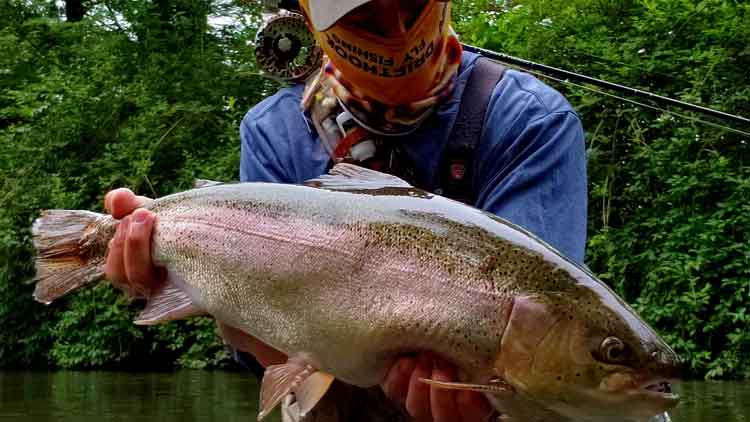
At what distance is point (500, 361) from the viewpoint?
2066 millimetres

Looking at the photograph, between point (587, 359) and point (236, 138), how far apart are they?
9.86 meters

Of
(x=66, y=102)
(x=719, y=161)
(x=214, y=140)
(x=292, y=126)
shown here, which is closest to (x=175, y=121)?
(x=214, y=140)

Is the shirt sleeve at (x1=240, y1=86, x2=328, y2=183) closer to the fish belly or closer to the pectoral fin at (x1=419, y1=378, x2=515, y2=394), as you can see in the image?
the fish belly

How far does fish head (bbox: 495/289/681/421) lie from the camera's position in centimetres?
195

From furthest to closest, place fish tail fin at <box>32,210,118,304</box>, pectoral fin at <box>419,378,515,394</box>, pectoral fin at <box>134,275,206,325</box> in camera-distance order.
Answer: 1. fish tail fin at <box>32,210,118,304</box>
2. pectoral fin at <box>134,275,206,325</box>
3. pectoral fin at <box>419,378,515,394</box>

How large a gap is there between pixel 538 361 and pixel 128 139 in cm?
1093

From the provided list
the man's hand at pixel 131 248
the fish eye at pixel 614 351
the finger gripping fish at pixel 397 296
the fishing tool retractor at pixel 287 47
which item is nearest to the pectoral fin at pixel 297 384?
the finger gripping fish at pixel 397 296

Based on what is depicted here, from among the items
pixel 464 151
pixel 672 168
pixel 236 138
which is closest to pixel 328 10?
pixel 464 151

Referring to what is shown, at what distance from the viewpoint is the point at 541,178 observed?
9.16 feet

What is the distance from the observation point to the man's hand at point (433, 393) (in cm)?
220

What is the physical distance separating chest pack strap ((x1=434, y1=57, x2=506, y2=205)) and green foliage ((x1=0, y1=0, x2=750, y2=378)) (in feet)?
18.5

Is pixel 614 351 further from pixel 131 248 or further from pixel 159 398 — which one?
pixel 159 398

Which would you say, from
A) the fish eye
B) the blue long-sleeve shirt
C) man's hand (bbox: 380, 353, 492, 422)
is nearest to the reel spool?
the blue long-sleeve shirt

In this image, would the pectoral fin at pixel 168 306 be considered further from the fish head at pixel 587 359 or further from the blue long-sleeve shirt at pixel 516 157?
the fish head at pixel 587 359
